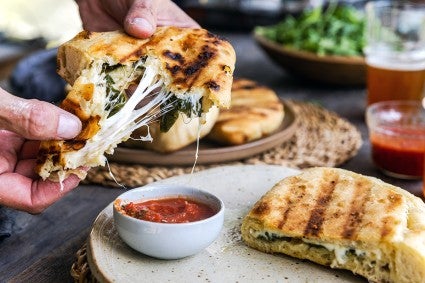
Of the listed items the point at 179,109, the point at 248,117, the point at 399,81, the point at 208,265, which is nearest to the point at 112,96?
the point at 179,109

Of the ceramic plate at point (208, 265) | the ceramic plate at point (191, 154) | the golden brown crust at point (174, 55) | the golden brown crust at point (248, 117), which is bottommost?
the ceramic plate at point (191, 154)

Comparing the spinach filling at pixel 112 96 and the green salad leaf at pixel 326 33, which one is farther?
the green salad leaf at pixel 326 33

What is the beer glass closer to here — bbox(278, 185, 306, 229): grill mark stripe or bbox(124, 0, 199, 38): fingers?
bbox(124, 0, 199, 38): fingers

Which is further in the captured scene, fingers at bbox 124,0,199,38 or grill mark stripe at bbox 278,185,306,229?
fingers at bbox 124,0,199,38

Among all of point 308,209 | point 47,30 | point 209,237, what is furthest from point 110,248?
point 47,30

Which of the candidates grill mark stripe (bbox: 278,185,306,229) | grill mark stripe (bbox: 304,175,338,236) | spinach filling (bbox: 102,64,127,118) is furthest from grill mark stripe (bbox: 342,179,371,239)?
spinach filling (bbox: 102,64,127,118)

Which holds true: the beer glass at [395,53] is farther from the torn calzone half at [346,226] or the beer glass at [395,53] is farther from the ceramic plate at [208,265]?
the ceramic plate at [208,265]

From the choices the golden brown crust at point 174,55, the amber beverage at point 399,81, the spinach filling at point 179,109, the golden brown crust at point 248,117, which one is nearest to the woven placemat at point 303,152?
the golden brown crust at point 248,117

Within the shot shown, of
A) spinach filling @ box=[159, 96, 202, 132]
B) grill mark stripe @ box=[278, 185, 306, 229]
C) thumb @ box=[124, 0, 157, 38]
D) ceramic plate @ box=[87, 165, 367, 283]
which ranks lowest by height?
ceramic plate @ box=[87, 165, 367, 283]
